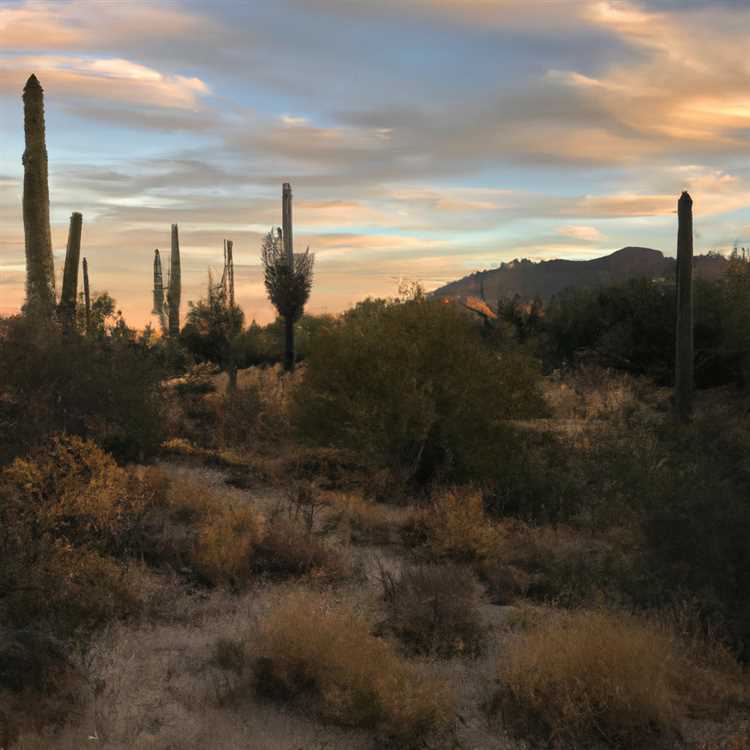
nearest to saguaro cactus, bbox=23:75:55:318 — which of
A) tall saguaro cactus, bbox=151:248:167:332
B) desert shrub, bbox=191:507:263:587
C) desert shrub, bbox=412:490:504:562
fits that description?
desert shrub, bbox=191:507:263:587

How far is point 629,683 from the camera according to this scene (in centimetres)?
562

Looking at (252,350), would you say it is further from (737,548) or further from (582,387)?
(737,548)

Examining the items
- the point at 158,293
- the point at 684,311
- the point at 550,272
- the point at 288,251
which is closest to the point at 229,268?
the point at 158,293

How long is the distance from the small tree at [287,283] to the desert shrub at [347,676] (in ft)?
59.2

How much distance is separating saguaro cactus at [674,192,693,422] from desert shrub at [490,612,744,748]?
43.4ft

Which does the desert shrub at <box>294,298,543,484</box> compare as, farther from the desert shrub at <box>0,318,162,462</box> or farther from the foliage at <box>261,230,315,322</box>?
the foliage at <box>261,230,315,322</box>

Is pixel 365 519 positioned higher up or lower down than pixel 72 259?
lower down

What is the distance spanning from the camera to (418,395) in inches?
493

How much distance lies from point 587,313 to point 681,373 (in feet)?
29.1

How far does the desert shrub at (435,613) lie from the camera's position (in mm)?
A: 6758

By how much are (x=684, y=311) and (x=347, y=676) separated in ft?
49.9

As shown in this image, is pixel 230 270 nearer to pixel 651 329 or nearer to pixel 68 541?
pixel 651 329

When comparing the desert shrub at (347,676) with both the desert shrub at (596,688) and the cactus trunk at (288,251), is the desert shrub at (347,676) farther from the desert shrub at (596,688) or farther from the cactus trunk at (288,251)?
the cactus trunk at (288,251)

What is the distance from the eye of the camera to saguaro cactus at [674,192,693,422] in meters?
18.5
